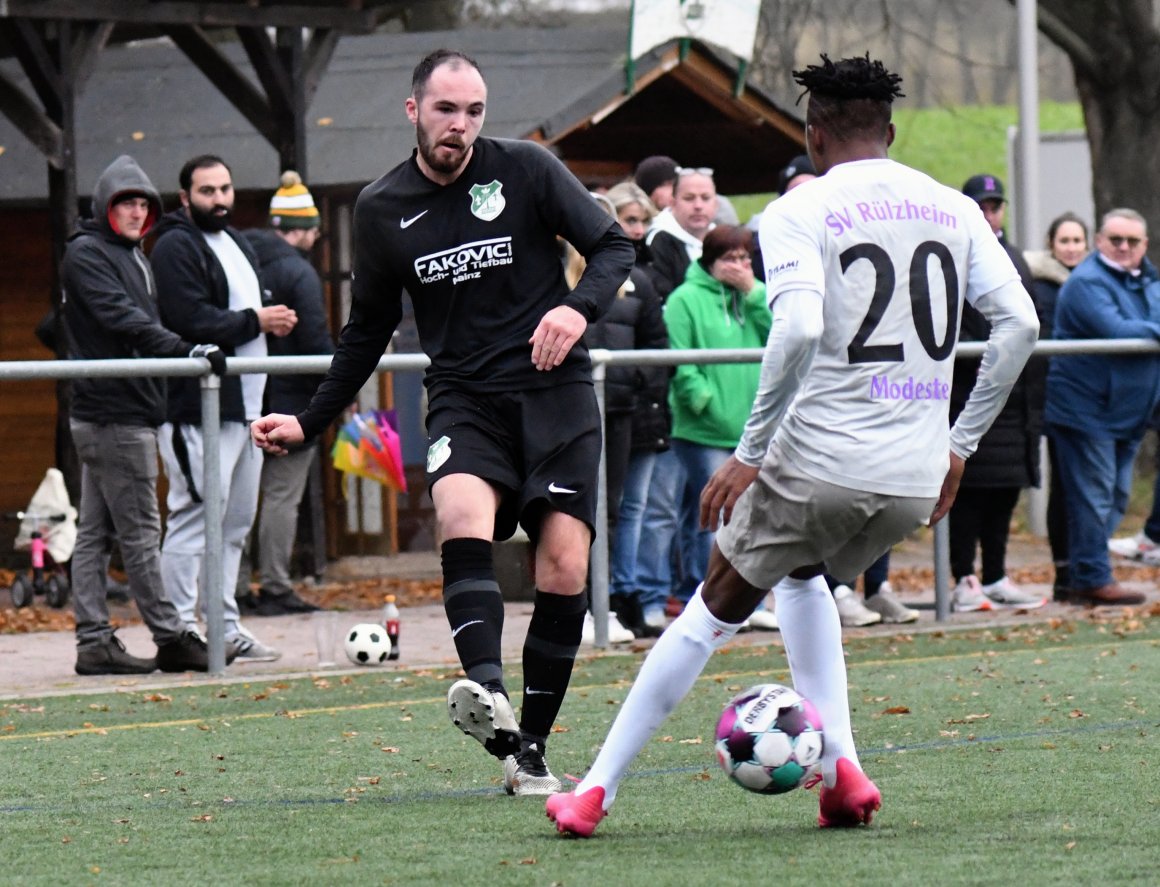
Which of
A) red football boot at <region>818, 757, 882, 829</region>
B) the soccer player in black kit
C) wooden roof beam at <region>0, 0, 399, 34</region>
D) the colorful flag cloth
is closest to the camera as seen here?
red football boot at <region>818, 757, 882, 829</region>

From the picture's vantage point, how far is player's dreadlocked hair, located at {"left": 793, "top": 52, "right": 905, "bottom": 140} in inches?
209

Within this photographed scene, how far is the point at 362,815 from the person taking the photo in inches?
232

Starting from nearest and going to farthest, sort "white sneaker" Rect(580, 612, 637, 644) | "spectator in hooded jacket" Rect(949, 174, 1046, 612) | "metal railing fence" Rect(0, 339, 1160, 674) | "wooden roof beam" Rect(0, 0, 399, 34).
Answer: "metal railing fence" Rect(0, 339, 1160, 674), "white sneaker" Rect(580, 612, 637, 644), "spectator in hooded jacket" Rect(949, 174, 1046, 612), "wooden roof beam" Rect(0, 0, 399, 34)

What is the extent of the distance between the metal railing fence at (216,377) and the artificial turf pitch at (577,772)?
47 centimetres

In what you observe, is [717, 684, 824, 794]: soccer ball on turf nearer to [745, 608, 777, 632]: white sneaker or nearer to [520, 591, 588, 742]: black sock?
[520, 591, 588, 742]: black sock

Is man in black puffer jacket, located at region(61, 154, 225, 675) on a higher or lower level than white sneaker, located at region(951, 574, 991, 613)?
higher

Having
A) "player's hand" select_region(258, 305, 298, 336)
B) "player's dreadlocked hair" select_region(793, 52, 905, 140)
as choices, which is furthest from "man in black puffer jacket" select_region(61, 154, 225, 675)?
"player's dreadlocked hair" select_region(793, 52, 905, 140)

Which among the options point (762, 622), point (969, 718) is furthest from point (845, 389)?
point (762, 622)

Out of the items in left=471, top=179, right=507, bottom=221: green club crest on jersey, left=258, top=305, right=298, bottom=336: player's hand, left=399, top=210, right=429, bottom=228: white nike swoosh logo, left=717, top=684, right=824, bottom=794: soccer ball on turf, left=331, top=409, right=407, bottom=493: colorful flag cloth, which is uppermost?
left=471, top=179, right=507, bottom=221: green club crest on jersey

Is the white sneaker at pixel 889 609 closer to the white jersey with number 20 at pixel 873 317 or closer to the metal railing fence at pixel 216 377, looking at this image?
the metal railing fence at pixel 216 377

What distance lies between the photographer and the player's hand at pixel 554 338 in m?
5.99

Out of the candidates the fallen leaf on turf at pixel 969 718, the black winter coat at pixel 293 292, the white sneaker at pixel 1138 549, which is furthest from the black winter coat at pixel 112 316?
the white sneaker at pixel 1138 549

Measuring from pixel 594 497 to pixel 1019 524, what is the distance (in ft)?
48.1

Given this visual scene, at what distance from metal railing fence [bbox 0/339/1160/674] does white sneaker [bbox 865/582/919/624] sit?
56.9 inches
